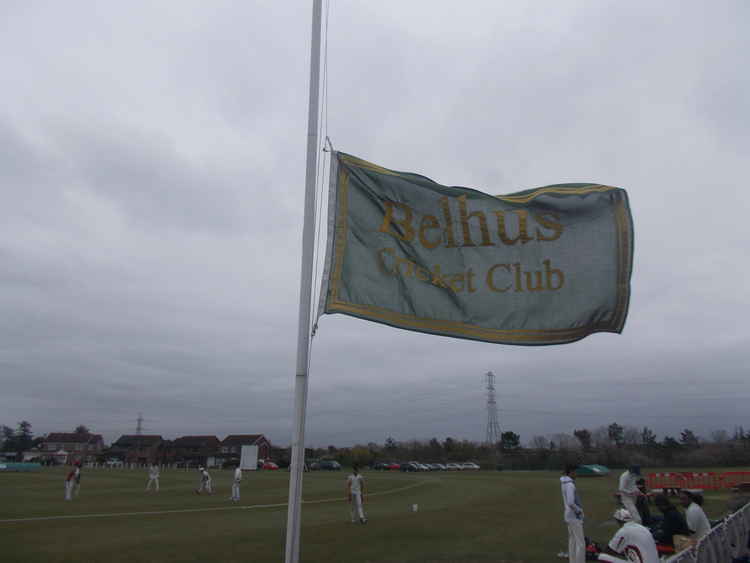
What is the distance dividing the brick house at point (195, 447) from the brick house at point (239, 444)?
1.96 m

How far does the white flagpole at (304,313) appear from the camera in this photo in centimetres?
624

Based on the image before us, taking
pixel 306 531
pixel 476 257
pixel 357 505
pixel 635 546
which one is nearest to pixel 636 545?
pixel 635 546

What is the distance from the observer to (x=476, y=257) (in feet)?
25.8

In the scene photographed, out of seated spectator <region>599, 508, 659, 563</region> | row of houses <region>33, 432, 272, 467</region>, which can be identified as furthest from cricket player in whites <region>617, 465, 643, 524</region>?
row of houses <region>33, 432, 272, 467</region>

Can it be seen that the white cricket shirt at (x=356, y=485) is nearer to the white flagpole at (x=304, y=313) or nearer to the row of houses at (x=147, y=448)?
the white flagpole at (x=304, y=313)

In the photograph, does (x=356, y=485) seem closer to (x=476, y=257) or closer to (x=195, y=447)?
(x=476, y=257)

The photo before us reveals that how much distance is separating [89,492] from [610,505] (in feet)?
86.2

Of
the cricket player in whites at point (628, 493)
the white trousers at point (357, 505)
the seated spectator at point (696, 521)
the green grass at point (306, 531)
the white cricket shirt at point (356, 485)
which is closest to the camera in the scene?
the seated spectator at point (696, 521)

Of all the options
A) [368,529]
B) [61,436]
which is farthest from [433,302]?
[61,436]

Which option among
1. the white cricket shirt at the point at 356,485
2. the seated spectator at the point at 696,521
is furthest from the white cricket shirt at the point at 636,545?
the white cricket shirt at the point at 356,485

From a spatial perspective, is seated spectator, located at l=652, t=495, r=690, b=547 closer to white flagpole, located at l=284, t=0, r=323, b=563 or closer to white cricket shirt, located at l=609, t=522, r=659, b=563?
white cricket shirt, located at l=609, t=522, r=659, b=563

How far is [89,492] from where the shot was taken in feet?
109

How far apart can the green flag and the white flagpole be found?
19.2 inches

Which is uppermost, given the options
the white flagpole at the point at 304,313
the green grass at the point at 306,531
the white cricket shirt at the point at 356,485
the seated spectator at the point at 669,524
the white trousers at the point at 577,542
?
the white flagpole at the point at 304,313
